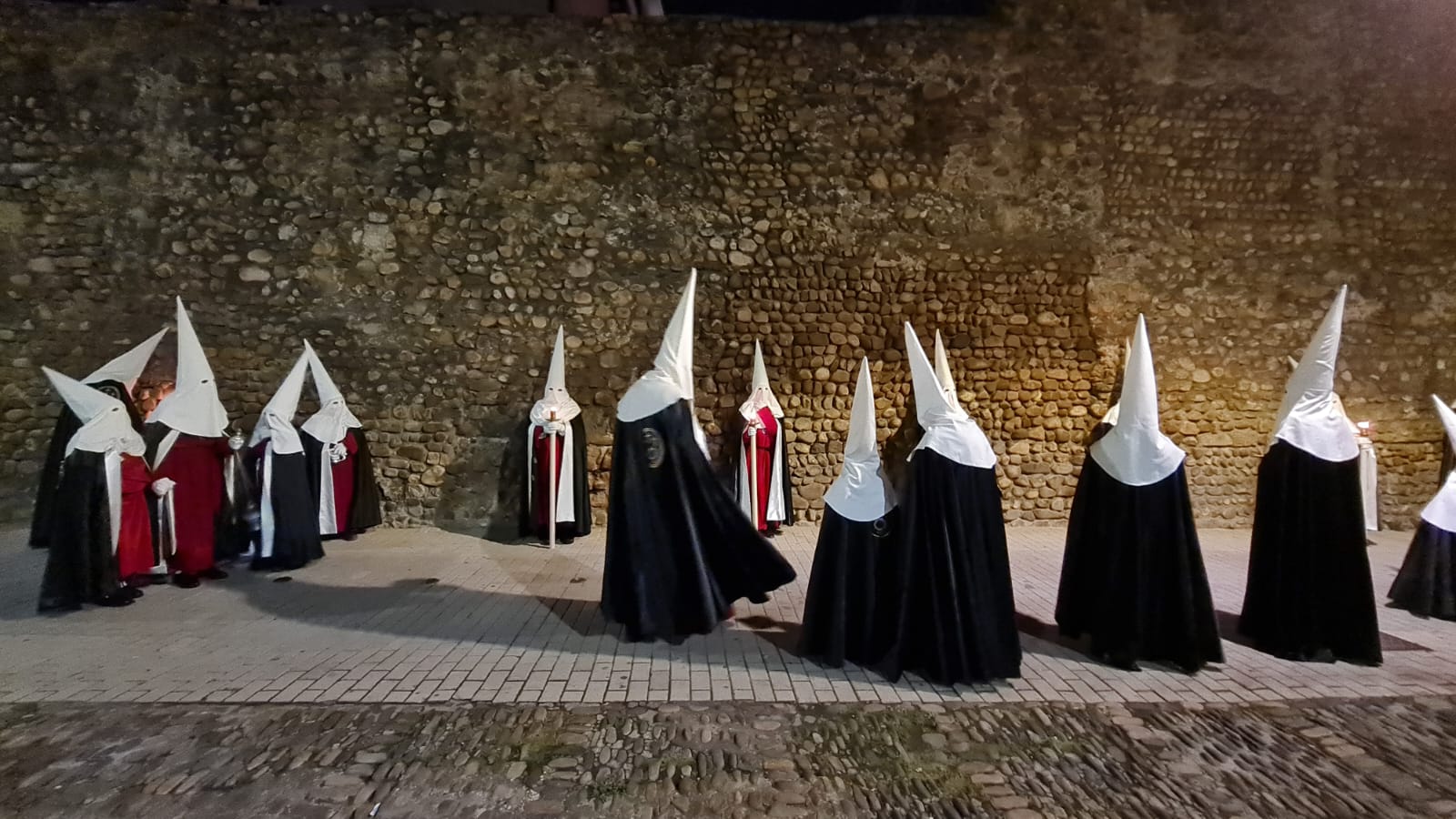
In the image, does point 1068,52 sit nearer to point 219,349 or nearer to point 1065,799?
point 1065,799

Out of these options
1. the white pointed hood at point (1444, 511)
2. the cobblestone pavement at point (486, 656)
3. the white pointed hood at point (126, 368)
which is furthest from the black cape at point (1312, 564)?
the white pointed hood at point (126, 368)

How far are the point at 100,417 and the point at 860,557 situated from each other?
5.92 m

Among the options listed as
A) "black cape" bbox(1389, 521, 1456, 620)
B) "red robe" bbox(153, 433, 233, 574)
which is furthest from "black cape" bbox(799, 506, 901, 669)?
"red robe" bbox(153, 433, 233, 574)

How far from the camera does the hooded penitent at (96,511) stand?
5.67 m

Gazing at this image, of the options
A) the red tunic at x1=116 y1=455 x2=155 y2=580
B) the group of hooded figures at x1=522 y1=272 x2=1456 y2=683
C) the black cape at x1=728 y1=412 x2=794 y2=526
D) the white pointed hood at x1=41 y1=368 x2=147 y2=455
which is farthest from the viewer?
the black cape at x1=728 y1=412 x2=794 y2=526

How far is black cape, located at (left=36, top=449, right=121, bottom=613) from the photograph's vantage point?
564cm

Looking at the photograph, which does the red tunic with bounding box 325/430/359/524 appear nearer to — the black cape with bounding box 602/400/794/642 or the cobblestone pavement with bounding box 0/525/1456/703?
the cobblestone pavement with bounding box 0/525/1456/703

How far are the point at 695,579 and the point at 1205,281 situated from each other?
7.98 metres

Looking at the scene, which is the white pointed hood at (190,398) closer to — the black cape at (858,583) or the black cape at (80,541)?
the black cape at (80,541)

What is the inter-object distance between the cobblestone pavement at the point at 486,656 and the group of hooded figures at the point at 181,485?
0.29 metres

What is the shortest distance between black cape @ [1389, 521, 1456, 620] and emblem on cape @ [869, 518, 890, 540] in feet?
15.4

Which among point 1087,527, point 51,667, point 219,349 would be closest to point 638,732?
point 1087,527

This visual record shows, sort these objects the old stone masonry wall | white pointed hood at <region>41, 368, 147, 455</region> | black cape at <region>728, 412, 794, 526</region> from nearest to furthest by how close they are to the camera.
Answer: white pointed hood at <region>41, 368, 147, 455</region>
black cape at <region>728, 412, 794, 526</region>
the old stone masonry wall

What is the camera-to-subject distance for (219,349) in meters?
8.71
